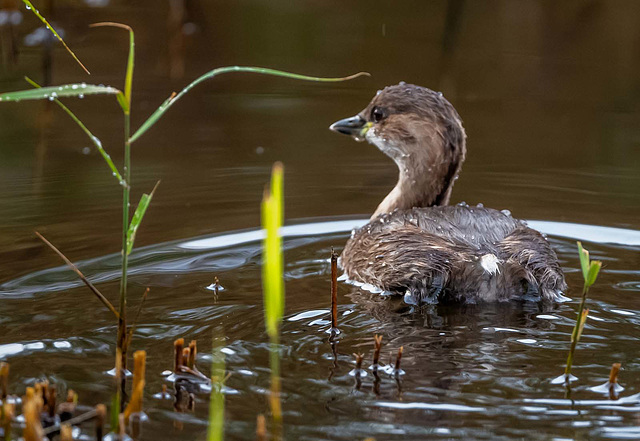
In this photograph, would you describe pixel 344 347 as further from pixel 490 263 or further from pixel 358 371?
pixel 490 263

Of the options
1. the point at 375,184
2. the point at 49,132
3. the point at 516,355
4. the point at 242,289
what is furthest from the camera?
the point at 49,132

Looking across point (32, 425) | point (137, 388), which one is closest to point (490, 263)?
point (137, 388)

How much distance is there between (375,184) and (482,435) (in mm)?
4374

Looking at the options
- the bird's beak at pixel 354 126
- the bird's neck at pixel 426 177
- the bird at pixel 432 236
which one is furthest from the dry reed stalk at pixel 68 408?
the bird's beak at pixel 354 126

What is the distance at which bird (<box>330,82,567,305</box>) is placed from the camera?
17.9 feet

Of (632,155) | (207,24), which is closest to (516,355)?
(632,155)

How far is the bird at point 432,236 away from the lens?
215 inches

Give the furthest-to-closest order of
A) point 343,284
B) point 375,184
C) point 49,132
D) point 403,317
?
point 49,132, point 375,184, point 343,284, point 403,317

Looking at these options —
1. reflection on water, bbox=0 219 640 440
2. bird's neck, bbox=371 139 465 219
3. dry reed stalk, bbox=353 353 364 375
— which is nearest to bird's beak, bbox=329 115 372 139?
bird's neck, bbox=371 139 465 219

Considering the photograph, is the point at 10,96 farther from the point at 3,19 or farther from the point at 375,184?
the point at 3,19

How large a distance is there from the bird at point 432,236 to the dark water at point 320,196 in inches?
6.3

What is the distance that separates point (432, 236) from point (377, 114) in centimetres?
150

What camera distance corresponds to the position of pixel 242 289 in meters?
5.85

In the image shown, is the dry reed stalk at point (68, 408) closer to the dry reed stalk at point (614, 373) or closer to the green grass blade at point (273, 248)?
the green grass blade at point (273, 248)
